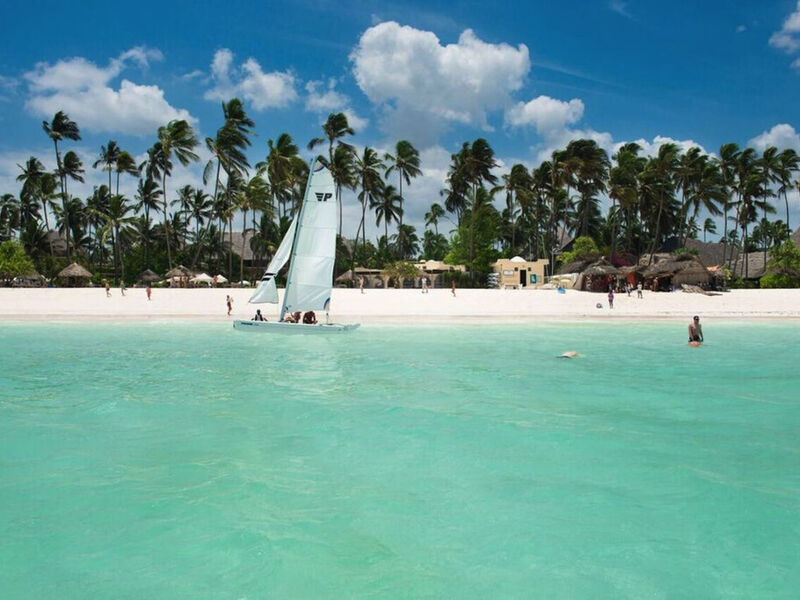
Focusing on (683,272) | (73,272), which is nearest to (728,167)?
(683,272)

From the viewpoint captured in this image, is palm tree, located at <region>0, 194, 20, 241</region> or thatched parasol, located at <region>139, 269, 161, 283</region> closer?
thatched parasol, located at <region>139, 269, 161, 283</region>

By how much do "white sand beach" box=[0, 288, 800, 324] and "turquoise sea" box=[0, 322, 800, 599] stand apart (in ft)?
54.8

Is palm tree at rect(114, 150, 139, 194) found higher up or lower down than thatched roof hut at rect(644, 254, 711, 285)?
higher up

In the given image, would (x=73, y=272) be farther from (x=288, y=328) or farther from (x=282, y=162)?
(x=288, y=328)

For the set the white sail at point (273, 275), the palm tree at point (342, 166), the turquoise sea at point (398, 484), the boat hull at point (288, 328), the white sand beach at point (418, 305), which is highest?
the palm tree at point (342, 166)

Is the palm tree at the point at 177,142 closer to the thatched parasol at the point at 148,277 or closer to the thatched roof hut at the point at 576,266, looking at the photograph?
the thatched parasol at the point at 148,277

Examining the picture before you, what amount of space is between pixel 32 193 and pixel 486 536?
→ 73.4 metres

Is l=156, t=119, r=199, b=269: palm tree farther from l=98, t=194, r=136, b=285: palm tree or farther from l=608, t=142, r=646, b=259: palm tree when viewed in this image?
l=608, t=142, r=646, b=259: palm tree

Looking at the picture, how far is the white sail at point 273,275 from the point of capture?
25.4m

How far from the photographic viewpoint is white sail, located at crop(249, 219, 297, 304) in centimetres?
2538

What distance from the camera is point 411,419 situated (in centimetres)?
1175

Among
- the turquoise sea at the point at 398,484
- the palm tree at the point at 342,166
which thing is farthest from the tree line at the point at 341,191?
the turquoise sea at the point at 398,484

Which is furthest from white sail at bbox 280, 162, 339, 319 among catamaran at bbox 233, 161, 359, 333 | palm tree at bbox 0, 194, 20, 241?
palm tree at bbox 0, 194, 20, 241

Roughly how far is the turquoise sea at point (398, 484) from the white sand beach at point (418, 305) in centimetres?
1672
